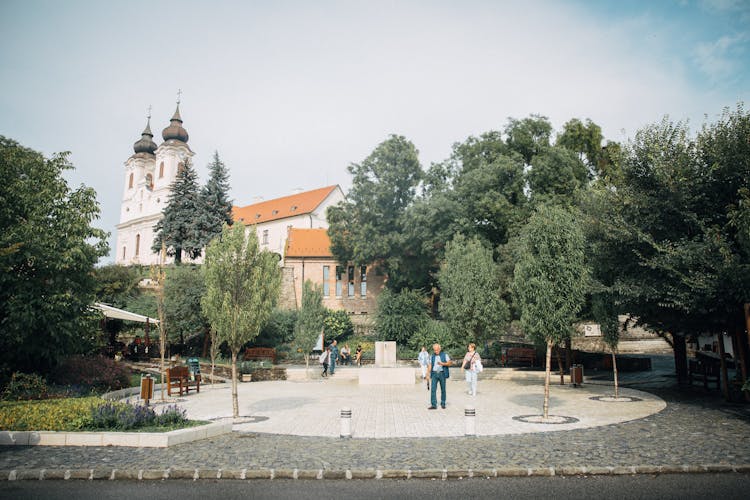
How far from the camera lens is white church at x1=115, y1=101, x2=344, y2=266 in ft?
218

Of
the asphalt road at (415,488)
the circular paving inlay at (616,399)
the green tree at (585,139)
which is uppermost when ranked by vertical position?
the green tree at (585,139)

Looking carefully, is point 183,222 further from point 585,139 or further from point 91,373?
point 585,139

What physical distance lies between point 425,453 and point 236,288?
255 inches

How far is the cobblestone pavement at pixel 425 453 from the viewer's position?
26.2ft

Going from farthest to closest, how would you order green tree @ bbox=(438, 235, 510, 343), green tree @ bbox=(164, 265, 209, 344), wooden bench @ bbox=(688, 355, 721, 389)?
green tree @ bbox=(164, 265, 209, 344)
green tree @ bbox=(438, 235, 510, 343)
wooden bench @ bbox=(688, 355, 721, 389)

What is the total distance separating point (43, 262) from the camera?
14.9m

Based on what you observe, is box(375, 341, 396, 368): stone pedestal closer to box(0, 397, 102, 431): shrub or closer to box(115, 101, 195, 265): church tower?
box(0, 397, 102, 431): shrub

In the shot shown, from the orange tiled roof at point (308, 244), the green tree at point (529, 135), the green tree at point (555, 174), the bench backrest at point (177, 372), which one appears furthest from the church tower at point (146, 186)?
the bench backrest at point (177, 372)

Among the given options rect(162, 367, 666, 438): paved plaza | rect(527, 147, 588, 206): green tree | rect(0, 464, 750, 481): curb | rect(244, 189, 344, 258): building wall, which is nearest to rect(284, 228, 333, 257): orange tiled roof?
rect(244, 189, 344, 258): building wall

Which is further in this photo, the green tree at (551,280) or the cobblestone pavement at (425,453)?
the green tree at (551,280)

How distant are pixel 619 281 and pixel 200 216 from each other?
38.2 meters

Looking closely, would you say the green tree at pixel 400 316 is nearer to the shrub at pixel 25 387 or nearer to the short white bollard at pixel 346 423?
the shrub at pixel 25 387

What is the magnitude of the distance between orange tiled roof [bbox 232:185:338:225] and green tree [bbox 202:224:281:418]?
171 ft

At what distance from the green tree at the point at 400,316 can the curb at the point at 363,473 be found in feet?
96.9
